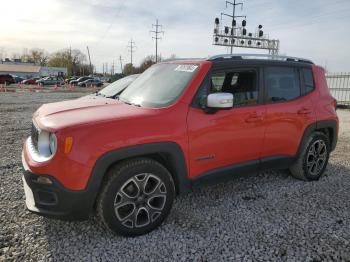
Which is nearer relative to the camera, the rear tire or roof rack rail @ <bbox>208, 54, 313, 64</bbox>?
roof rack rail @ <bbox>208, 54, 313, 64</bbox>

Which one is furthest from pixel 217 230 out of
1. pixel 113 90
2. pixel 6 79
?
pixel 6 79

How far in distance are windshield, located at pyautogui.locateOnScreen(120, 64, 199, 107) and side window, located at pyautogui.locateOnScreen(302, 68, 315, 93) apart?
6.26 feet

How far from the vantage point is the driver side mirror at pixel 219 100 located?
338cm

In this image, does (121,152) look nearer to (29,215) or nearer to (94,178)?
(94,178)

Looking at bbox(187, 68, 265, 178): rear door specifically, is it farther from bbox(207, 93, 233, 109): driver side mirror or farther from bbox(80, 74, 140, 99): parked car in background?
bbox(80, 74, 140, 99): parked car in background

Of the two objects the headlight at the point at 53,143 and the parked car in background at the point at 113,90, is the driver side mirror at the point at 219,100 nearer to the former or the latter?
the headlight at the point at 53,143

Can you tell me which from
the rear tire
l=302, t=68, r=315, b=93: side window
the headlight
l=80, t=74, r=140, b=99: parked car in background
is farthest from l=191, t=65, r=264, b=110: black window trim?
l=80, t=74, r=140, b=99: parked car in background

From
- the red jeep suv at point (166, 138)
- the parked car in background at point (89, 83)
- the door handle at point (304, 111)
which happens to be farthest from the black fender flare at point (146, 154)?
the parked car in background at point (89, 83)

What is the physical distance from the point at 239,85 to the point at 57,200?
8.09 feet

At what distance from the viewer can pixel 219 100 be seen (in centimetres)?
338

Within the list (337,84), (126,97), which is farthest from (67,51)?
(126,97)

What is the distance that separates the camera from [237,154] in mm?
3900

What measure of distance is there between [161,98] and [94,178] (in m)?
1.18

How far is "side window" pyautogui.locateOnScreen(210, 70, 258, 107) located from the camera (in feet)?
12.7
